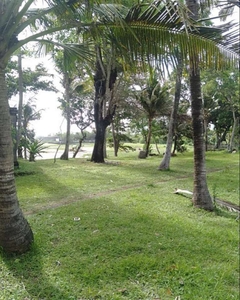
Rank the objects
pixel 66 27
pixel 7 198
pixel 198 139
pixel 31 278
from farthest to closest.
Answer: pixel 198 139 < pixel 66 27 < pixel 7 198 < pixel 31 278

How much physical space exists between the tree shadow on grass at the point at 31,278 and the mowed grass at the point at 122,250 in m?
0.01

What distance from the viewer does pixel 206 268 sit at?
11.5ft

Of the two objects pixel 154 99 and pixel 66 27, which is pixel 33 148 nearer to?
pixel 154 99

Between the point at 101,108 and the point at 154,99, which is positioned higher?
the point at 154,99

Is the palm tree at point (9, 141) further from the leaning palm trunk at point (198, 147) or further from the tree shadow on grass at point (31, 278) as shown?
the leaning palm trunk at point (198, 147)

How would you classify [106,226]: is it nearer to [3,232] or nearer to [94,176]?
[3,232]

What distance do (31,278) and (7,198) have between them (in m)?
1.02

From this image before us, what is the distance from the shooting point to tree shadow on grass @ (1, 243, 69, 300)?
2709 mm

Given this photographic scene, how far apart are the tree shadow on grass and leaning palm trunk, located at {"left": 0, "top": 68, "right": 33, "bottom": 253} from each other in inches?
5.8

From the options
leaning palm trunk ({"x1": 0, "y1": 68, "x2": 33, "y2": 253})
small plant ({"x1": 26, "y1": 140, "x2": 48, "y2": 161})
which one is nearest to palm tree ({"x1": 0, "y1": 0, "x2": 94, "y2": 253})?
leaning palm trunk ({"x1": 0, "y1": 68, "x2": 33, "y2": 253})

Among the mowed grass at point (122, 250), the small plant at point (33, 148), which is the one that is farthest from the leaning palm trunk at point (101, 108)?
the mowed grass at point (122, 250)

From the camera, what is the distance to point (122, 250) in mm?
3756

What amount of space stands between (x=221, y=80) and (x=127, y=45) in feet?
62.6

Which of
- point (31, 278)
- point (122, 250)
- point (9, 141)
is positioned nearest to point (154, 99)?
point (122, 250)
